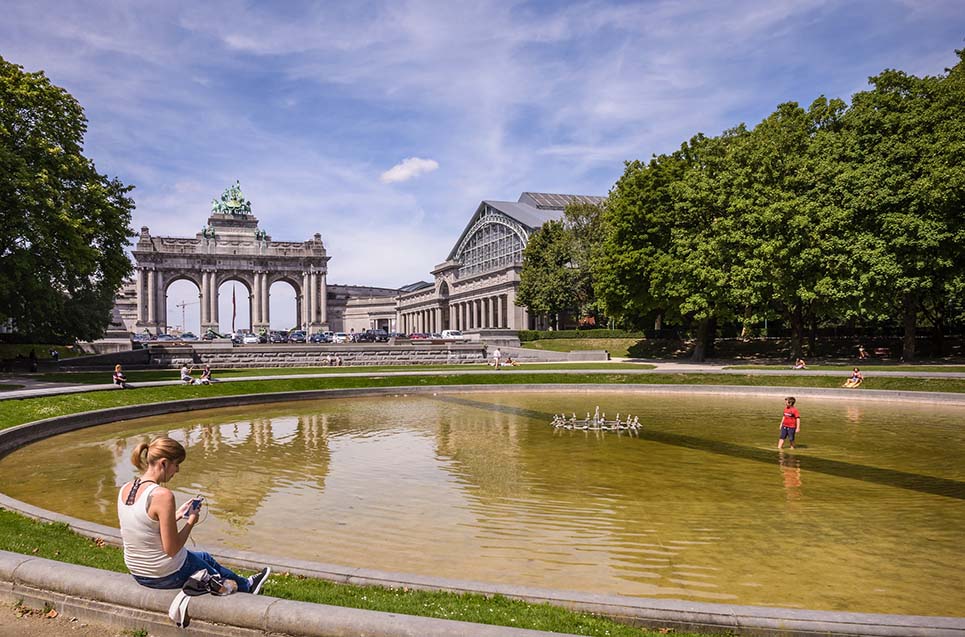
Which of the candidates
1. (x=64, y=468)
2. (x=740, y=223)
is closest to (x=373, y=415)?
(x=64, y=468)

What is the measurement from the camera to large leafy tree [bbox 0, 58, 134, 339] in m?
34.4

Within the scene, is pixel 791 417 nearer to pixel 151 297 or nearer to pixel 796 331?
pixel 796 331

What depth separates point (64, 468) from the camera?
1588 cm

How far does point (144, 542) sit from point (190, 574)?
54 cm

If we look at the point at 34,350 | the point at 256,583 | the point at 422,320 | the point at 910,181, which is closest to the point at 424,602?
the point at 256,583

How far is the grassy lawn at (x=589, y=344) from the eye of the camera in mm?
69438

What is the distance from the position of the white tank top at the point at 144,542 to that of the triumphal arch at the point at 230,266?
123 m

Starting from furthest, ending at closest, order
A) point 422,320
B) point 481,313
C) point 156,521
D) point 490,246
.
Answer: point 422,320
point 490,246
point 481,313
point 156,521

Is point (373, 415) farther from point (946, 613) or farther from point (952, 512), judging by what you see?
point (946, 613)

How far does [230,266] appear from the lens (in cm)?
12669

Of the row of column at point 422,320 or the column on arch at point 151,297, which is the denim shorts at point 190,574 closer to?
the column on arch at point 151,297

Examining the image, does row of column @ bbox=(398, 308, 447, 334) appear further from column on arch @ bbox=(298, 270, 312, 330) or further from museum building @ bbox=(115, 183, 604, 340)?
column on arch @ bbox=(298, 270, 312, 330)

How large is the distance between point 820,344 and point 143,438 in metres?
56.2

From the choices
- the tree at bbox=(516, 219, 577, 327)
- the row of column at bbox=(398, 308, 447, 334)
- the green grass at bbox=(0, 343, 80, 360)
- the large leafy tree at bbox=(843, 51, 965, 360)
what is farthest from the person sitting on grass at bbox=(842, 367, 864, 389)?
the row of column at bbox=(398, 308, 447, 334)
